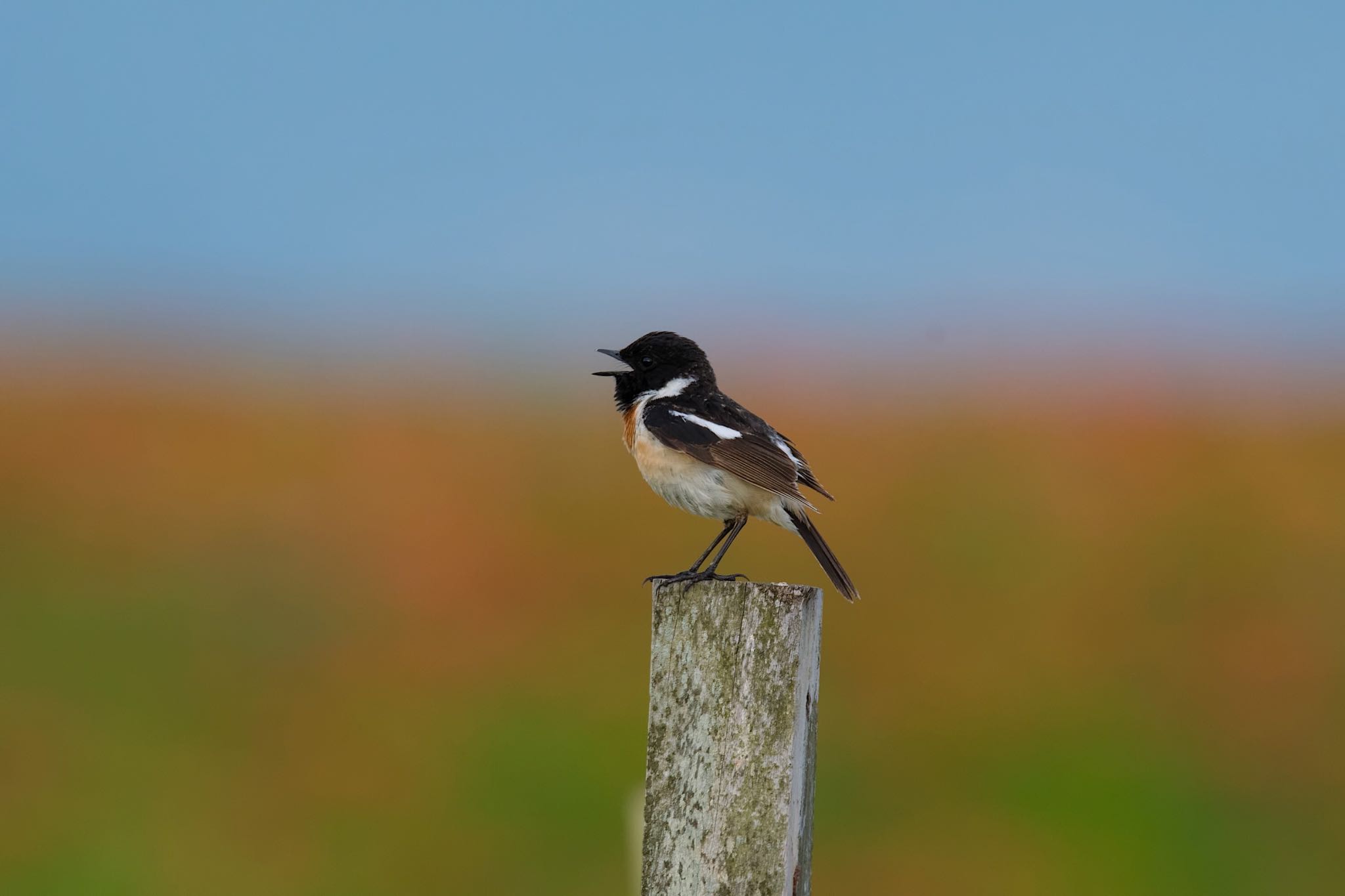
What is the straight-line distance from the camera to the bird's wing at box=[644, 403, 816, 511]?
5.18 m

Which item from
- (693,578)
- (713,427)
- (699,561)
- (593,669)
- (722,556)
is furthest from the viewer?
(593,669)

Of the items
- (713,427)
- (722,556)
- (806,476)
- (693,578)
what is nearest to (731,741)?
(693,578)

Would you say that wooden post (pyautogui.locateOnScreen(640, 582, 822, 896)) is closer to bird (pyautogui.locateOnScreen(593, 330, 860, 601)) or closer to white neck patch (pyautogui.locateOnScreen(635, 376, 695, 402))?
bird (pyautogui.locateOnScreen(593, 330, 860, 601))

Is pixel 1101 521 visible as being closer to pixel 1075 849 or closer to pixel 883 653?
pixel 883 653

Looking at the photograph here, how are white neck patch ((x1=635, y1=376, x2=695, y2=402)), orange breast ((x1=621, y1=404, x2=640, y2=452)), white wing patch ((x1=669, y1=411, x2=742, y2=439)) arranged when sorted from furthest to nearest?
1. white neck patch ((x1=635, y1=376, x2=695, y2=402))
2. orange breast ((x1=621, y1=404, x2=640, y2=452))
3. white wing patch ((x1=669, y1=411, x2=742, y2=439))

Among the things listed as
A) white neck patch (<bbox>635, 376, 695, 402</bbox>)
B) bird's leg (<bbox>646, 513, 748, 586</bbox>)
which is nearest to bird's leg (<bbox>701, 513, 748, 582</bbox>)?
bird's leg (<bbox>646, 513, 748, 586</bbox>)

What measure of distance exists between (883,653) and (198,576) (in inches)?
231

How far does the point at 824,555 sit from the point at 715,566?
58cm

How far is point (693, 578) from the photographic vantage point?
13.5 feet

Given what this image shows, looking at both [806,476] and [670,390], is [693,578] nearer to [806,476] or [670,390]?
[806,476]

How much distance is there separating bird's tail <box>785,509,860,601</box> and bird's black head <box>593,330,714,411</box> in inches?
35.5

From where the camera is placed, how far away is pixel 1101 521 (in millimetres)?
12039

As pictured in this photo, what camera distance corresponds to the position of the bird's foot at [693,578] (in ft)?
11.6

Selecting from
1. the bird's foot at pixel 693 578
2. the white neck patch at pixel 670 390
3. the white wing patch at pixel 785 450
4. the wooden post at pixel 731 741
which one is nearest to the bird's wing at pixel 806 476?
the white wing patch at pixel 785 450
